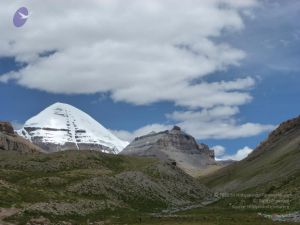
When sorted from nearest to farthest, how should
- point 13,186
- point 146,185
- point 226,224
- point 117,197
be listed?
point 226,224 < point 13,186 < point 117,197 < point 146,185

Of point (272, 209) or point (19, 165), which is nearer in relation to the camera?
point (272, 209)

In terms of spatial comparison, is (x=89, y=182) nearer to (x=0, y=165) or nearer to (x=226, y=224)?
(x=0, y=165)

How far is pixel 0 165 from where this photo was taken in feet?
640

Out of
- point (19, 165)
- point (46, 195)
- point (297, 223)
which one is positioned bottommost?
point (297, 223)

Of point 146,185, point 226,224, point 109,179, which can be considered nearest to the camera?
point 226,224

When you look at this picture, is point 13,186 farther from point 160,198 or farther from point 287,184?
point 287,184

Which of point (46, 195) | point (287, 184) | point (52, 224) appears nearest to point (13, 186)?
point (46, 195)

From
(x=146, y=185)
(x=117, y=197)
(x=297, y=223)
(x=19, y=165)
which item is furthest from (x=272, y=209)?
(x=19, y=165)

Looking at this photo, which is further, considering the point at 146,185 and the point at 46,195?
the point at 146,185

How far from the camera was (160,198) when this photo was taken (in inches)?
7141

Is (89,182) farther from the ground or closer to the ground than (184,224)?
farther from the ground

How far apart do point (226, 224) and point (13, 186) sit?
2189 inches

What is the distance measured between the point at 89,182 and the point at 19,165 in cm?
4516

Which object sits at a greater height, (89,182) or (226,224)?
(89,182)
